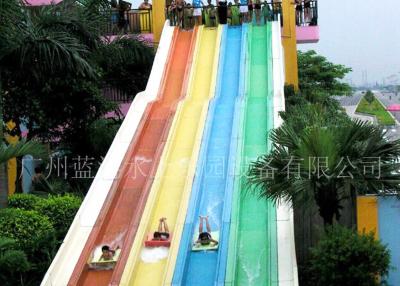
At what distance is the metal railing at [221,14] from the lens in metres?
19.0

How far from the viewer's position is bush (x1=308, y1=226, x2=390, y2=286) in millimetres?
7805

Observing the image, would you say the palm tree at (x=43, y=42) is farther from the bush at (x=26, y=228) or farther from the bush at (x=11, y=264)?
the bush at (x=11, y=264)

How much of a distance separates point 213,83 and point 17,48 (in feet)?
14.3

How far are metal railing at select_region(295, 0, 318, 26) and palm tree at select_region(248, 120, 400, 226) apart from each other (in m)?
11.9

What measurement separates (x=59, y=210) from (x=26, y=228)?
43.1 inches

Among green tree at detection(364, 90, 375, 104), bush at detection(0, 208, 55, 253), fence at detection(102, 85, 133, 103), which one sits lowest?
bush at detection(0, 208, 55, 253)

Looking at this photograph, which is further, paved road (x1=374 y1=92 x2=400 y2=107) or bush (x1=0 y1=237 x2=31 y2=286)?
paved road (x1=374 y1=92 x2=400 y2=107)

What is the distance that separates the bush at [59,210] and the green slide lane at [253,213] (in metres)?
2.93

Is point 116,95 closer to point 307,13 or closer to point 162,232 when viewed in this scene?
point 307,13

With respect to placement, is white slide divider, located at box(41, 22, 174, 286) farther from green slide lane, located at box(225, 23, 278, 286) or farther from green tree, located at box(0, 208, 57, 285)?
green slide lane, located at box(225, 23, 278, 286)

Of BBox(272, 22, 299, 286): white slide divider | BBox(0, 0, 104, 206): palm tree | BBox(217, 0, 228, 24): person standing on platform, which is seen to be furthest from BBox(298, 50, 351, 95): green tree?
BBox(272, 22, 299, 286): white slide divider

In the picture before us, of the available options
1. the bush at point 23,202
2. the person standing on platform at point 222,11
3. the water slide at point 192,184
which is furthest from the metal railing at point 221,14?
the bush at point 23,202

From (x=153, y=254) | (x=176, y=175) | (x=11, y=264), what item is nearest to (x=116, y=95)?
(x=176, y=175)

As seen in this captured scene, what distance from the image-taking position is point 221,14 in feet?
62.5
